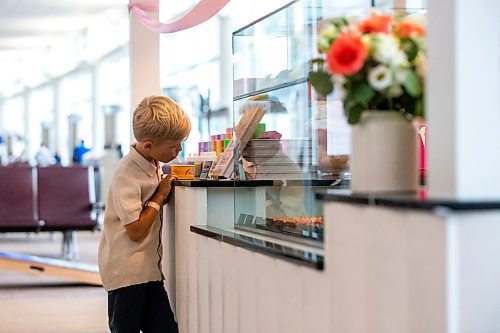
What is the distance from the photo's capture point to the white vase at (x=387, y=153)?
1.94 m

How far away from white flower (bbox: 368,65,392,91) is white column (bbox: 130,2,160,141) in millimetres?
3201

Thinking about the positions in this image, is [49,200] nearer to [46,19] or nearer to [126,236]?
[126,236]

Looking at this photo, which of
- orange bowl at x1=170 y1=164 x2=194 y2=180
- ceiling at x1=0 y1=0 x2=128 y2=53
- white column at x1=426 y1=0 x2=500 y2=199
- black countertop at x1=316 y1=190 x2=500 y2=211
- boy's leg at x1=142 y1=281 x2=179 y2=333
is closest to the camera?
black countertop at x1=316 y1=190 x2=500 y2=211

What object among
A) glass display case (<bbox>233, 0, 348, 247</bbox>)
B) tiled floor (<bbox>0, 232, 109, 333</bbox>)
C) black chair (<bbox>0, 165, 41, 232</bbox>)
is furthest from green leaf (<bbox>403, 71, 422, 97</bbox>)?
black chair (<bbox>0, 165, 41, 232</bbox>)

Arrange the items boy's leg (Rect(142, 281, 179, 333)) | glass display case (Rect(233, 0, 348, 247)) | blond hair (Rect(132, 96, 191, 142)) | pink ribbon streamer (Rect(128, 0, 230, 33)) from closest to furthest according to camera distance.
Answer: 1. glass display case (Rect(233, 0, 348, 247))
2. blond hair (Rect(132, 96, 191, 142))
3. boy's leg (Rect(142, 281, 179, 333))
4. pink ribbon streamer (Rect(128, 0, 230, 33))

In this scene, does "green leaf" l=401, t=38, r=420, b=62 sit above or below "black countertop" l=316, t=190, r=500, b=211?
above

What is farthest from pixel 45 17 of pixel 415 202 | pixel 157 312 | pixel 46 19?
pixel 415 202

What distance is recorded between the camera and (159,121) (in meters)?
3.13

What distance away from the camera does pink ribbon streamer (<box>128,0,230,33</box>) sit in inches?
161

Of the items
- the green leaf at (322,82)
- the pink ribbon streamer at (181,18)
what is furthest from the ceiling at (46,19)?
the green leaf at (322,82)

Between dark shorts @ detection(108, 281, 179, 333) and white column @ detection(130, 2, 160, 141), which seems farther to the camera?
white column @ detection(130, 2, 160, 141)

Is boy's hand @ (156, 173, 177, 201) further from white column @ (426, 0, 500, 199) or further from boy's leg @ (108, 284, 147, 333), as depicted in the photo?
white column @ (426, 0, 500, 199)

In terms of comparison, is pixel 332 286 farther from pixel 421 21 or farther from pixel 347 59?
pixel 421 21

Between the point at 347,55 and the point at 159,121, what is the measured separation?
1315 millimetres
